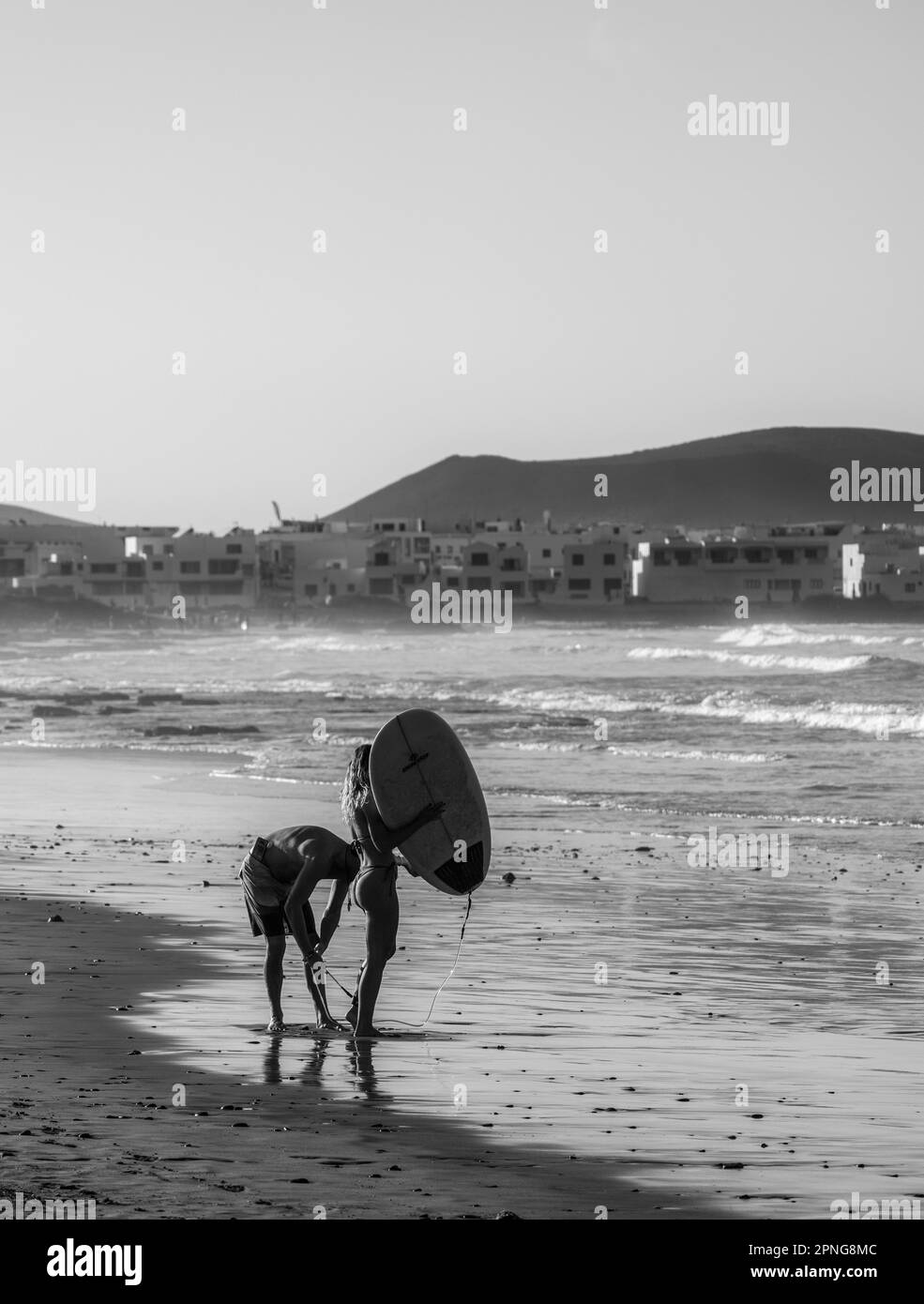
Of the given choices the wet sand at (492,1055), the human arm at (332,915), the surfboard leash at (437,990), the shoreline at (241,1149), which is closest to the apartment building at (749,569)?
the wet sand at (492,1055)

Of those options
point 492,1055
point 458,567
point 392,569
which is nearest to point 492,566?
point 458,567

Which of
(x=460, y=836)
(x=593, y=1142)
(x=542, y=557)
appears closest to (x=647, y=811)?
(x=460, y=836)

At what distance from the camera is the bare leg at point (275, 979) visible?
832 centimetres

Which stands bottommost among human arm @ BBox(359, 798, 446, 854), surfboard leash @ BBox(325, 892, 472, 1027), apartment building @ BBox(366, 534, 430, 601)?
surfboard leash @ BBox(325, 892, 472, 1027)

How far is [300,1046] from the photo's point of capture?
8039 mm

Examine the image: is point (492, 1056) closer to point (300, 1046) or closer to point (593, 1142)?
point (300, 1046)

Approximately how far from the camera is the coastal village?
5300 inches

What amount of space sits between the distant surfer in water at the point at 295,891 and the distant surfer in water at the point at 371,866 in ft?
0.38

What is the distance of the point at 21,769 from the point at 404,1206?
68.2 ft

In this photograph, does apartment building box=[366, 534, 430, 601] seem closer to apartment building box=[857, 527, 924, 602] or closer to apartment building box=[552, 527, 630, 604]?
apartment building box=[552, 527, 630, 604]

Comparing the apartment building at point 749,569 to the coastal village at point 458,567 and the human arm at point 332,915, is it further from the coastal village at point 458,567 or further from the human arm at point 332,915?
the human arm at point 332,915

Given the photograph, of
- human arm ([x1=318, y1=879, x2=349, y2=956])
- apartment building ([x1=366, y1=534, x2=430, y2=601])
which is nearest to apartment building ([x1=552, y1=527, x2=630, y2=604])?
apartment building ([x1=366, y1=534, x2=430, y2=601])

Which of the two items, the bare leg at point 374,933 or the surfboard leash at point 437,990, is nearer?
the bare leg at point 374,933

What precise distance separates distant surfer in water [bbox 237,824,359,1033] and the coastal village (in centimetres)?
12002
